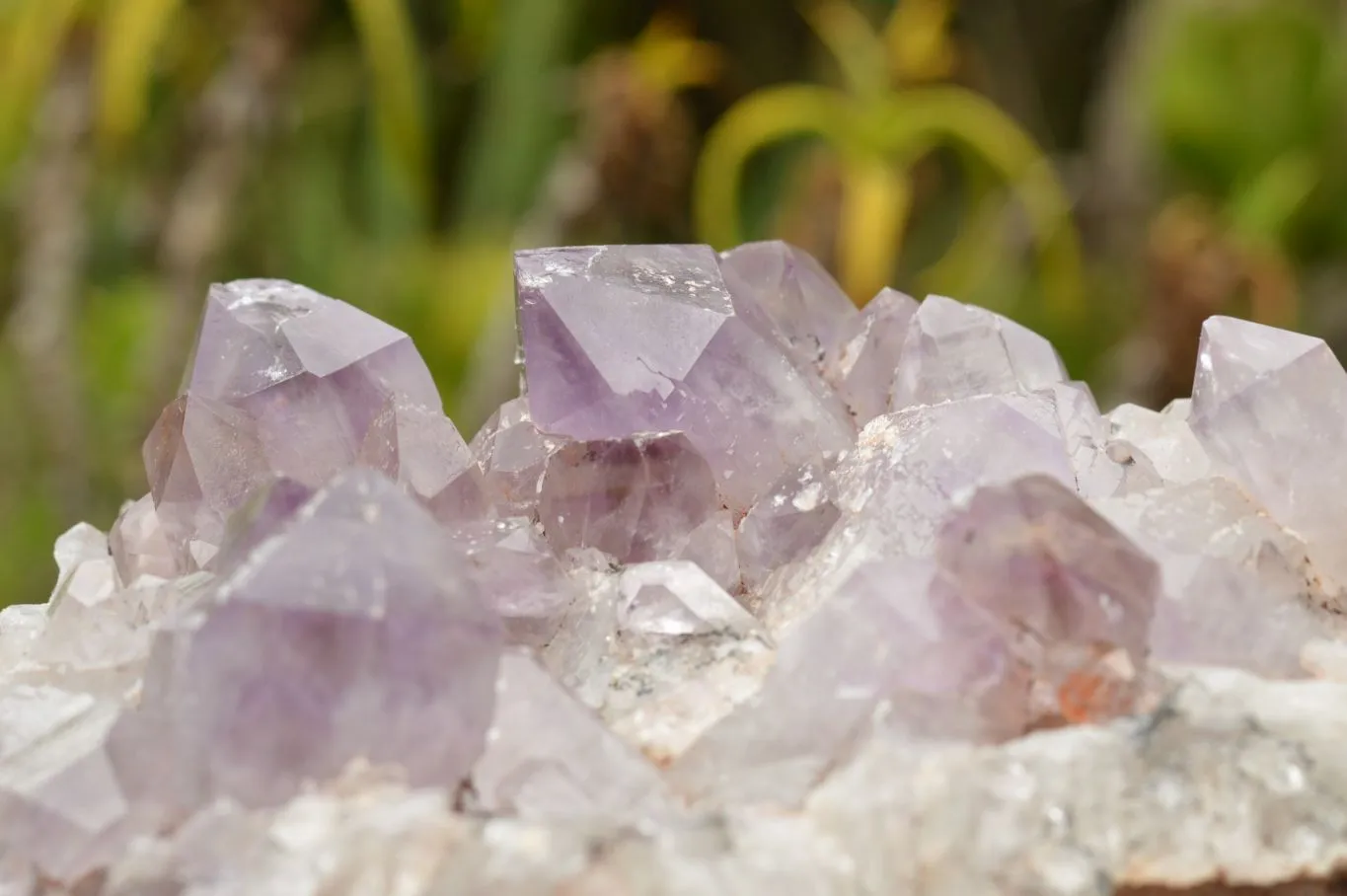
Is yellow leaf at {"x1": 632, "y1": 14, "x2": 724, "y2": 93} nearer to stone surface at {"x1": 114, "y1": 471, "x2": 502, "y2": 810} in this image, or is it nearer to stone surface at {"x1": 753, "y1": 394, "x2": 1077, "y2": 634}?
stone surface at {"x1": 753, "y1": 394, "x2": 1077, "y2": 634}

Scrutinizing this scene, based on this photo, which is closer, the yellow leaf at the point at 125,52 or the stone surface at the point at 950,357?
the stone surface at the point at 950,357

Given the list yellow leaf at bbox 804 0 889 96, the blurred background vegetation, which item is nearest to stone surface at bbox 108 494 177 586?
the blurred background vegetation

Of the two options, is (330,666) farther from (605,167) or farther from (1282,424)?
(605,167)

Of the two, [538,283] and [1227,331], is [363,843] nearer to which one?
[538,283]

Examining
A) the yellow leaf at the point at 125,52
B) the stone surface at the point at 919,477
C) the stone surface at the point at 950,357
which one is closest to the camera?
the stone surface at the point at 919,477

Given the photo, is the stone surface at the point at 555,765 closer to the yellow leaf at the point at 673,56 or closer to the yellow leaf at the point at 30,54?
the yellow leaf at the point at 673,56

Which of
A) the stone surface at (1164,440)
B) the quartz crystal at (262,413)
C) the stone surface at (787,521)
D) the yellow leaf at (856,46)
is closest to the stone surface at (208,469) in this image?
the quartz crystal at (262,413)
